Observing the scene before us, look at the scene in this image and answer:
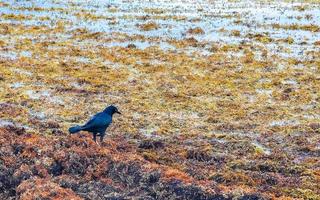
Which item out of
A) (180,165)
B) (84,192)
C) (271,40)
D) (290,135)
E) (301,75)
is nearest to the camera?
(84,192)

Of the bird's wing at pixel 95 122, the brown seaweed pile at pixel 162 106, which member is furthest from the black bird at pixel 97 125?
the brown seaweed pile at pixel 162 106

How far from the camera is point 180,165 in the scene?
12.6 m

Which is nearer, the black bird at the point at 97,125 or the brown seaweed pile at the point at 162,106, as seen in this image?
the brown seaweed pile at the point at 162,106

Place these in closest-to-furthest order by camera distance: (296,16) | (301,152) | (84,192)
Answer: (84,192)
(301,152)
(296,16)

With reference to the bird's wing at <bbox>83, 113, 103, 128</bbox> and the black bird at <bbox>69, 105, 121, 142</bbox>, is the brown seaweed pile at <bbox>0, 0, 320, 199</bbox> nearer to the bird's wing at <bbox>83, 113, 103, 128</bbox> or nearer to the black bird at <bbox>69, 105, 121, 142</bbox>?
the black bird at <bbox>69, 105, 121, 142</bbox>

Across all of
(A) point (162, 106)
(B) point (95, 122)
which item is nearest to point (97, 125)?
(B) point (95, 122)

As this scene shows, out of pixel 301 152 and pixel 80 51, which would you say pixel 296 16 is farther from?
pixel 301 152

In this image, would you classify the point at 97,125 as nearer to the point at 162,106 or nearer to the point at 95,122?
the point at 95,122

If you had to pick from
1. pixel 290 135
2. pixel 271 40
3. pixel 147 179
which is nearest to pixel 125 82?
pixel 290 135

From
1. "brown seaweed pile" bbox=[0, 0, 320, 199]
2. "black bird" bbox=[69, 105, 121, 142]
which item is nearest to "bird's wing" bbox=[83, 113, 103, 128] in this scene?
"black bird" bbox=[69, 105, 121, 142]

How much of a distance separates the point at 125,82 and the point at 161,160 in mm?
7597

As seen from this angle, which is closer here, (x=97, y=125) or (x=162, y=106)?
(x=97, y=125)

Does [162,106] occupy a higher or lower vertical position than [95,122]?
lower

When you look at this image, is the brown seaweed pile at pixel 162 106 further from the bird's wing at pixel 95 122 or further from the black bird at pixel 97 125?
the bird's wing at pixel 95 122
